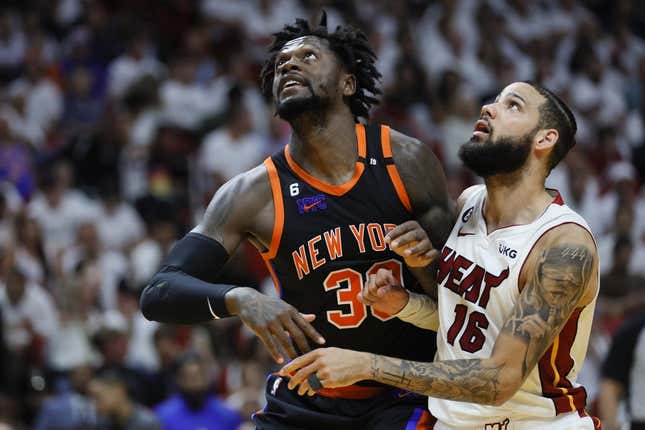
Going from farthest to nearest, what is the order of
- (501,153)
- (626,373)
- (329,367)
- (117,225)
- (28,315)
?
(117,225) < (28,315) < (626,373) < (501,153) < (329,367)

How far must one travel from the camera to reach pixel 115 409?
28.5 feet

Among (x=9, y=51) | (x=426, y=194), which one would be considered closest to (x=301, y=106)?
(x=426, y=194)

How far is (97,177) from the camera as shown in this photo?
11.5 m

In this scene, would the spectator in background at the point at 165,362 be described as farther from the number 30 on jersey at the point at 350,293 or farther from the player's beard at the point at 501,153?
the player's beard at the point at 501,153

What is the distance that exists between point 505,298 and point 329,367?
2.94ft

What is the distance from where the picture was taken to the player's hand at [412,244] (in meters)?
4.52

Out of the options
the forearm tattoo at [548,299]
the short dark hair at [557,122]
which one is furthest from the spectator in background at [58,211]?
the forearm tattoo at [548,299]

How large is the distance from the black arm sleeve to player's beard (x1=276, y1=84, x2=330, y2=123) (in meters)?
0.69

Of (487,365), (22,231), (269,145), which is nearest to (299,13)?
(269,145)

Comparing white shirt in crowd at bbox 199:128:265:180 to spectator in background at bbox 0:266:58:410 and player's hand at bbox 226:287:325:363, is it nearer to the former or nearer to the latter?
spectator in background at bbox 0:266:58:410

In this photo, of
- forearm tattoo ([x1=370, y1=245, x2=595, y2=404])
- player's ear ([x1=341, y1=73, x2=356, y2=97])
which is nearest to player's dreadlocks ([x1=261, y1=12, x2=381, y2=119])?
player's ear ([x1=341, y1=73, x2=356, y2=97])

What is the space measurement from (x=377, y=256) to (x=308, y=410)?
79cm

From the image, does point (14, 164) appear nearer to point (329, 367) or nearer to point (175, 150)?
point (175, 150)

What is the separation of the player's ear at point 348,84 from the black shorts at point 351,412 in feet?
4.87
